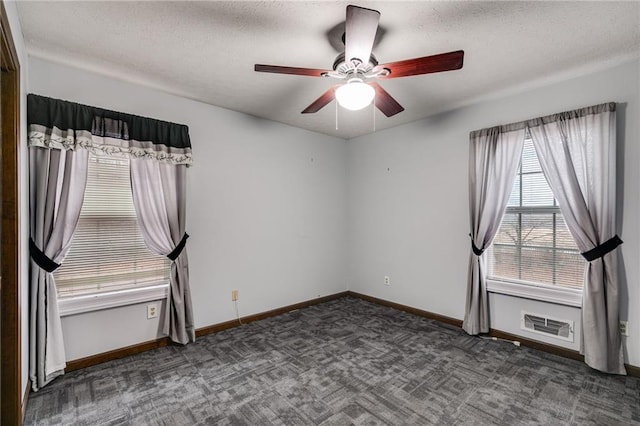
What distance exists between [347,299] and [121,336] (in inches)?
115

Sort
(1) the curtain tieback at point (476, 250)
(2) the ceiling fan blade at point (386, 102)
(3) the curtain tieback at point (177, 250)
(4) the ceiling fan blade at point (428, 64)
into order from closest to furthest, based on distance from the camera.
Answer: (4) the ceiling fan blade at point (428, 64) → (2) the ceiling fan blade at point (386, 102) → (3) the curtain tieback at point (177, 250) → (1) the curtain tieback at point (476, 250)

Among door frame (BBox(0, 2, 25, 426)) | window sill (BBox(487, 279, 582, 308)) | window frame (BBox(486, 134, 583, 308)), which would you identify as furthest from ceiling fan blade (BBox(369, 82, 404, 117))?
door frame (BBox(0, 2, 25, 426))

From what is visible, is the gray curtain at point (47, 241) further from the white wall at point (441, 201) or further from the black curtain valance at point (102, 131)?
the white wall at point (441, 201)

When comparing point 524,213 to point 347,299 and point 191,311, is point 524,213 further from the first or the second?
point 191,311

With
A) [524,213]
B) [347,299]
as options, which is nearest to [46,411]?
[347,299]

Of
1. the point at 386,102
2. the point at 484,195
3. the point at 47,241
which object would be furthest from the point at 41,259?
the point at 484,195

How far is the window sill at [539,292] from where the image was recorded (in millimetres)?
2717

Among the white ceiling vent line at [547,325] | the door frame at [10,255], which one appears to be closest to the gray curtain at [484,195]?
the white ceiling vent line at [547,325]

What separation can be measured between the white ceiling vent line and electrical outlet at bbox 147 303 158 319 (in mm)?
3608

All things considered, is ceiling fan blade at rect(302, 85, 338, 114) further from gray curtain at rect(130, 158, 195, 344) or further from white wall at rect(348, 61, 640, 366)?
white wall at rect(348, 61, 640, 366)

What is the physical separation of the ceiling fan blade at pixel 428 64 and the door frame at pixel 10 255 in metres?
2.23

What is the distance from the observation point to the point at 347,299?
462cm

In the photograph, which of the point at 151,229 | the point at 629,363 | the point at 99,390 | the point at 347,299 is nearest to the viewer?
the point at 99,390

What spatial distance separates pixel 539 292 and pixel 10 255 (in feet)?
13.5
